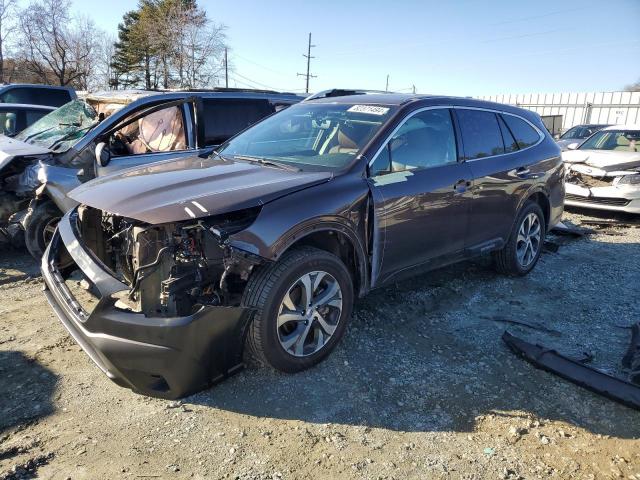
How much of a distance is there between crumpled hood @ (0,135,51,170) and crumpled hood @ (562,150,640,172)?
7.90 metres

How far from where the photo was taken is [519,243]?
16.9 feet

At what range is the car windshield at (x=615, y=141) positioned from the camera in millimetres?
9359


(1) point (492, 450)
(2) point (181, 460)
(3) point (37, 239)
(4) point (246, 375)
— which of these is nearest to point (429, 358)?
(1) point (492, 450)

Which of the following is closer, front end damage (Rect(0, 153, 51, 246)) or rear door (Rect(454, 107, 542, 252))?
rear door (Rect(454, 107, 542, 252))

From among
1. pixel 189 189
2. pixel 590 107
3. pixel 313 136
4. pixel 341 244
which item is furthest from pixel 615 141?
pixel 590 107

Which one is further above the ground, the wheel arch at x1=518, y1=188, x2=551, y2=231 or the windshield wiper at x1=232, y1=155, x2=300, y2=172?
the windshield wiper at x1=232, y1=155, x2=300, y2=172

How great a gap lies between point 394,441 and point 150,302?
1560 millimetres

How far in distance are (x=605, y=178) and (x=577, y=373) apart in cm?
A: 637

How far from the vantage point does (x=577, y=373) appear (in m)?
3.28

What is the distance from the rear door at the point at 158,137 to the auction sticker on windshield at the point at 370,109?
231 cm

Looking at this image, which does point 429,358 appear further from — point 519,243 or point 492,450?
point 519,243

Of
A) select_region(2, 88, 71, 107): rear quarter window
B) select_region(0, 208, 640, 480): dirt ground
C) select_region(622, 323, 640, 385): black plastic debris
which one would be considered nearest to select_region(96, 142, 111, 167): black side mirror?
select_region(0, 208, 640, 480): dirt ground

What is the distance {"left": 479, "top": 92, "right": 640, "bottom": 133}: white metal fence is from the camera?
26922 mm

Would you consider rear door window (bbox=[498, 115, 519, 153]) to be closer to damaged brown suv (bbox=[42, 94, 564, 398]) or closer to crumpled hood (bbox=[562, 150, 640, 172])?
damaged brown suv (bbox=[42, 94, 564, 398])
